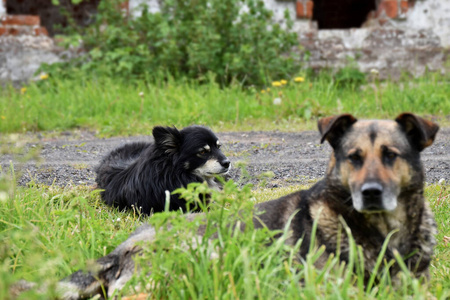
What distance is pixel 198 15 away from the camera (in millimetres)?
11148

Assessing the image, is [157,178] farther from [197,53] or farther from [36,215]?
[197,53]

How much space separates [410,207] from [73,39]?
9.75 meters

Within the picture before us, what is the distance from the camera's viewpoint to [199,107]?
8859mm

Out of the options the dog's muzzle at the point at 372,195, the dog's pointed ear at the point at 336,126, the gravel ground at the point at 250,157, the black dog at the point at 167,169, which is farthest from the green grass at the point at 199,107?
the dog's muzzle at the point at 372,195

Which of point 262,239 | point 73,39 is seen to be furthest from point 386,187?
point 73,39

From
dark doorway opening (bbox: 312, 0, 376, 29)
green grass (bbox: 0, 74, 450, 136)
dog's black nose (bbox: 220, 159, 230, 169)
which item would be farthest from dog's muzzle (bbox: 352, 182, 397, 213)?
dark doorway opening (bbox: 312, 0, 376, 29)

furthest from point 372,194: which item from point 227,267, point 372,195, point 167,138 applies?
point 167,138

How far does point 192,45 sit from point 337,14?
703 centimetres

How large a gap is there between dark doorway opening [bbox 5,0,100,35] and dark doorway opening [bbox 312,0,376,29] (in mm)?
6151

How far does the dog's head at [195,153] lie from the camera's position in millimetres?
4789

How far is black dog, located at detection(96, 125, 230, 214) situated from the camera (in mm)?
4680

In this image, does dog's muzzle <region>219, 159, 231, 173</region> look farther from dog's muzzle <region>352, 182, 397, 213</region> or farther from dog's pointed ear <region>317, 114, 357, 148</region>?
dog's muzzle <region>352, 182, 397, 213</region>

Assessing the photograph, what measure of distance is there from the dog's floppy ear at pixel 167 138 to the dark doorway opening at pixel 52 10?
10.0 meters

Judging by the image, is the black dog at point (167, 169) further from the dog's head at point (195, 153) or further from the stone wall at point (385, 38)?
the stone wall at point (385, 38)
